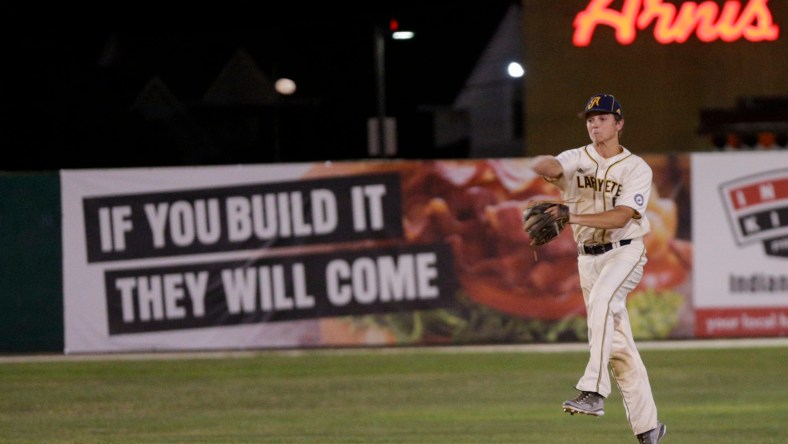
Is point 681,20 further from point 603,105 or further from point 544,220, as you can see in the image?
point 544,220

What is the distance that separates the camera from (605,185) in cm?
754

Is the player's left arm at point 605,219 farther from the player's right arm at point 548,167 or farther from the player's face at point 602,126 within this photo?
the player's face at point 602,126

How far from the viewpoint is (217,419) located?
32.1 ft

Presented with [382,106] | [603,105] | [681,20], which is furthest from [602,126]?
[681,20]

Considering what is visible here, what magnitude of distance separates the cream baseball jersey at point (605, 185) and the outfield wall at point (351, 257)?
6.28m

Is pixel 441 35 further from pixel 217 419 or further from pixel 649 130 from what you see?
pixel 217 419

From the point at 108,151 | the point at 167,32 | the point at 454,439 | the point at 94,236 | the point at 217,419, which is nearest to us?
the point at 454,439

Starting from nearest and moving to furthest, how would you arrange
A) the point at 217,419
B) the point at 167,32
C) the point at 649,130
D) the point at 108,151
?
the point at 217,419 → the point at 649,130 → the point at 108,151 → the point at 167,32

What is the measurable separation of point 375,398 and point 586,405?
12.2 feet

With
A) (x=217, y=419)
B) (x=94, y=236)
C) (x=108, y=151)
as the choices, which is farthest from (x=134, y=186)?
(x=108, y=151)

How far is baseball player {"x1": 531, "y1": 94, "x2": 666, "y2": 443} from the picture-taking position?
24.3ft

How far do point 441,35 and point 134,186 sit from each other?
76.3 feet

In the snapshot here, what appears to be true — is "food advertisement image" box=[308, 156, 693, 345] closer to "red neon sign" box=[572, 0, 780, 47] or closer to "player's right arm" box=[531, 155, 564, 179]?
"player's right arm" box=[531, 155, 564, 179]

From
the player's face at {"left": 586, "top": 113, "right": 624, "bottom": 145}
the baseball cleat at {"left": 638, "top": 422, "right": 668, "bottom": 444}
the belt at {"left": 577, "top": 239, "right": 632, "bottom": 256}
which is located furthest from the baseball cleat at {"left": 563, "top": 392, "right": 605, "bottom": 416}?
the player's face at {"left": 586, "top": 113, "right": 624, "bottom": 145}
